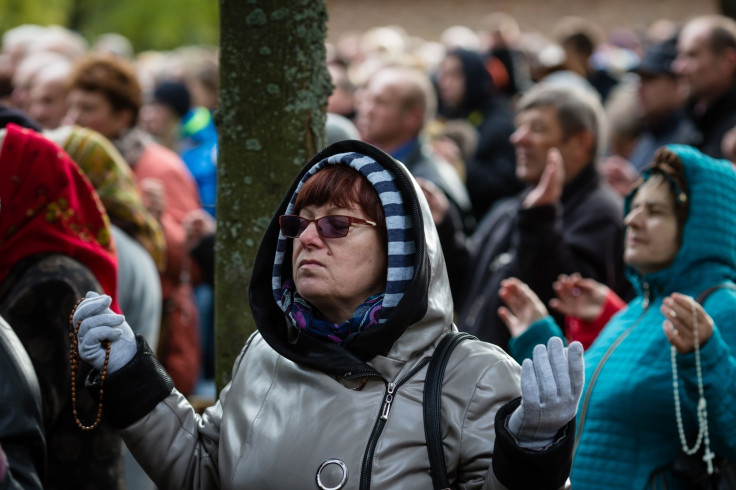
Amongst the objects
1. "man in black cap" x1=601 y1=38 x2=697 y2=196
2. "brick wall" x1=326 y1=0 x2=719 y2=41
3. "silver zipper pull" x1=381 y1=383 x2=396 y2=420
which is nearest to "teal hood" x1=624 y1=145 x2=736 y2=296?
"silver zipper pull" x1=381 y1=383 x2=396 y2=420

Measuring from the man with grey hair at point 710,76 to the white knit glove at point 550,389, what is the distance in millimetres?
5269

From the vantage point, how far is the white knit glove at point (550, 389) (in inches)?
106

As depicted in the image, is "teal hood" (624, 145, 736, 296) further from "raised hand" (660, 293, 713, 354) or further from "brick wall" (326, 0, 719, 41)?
"brick wall" (326, 0, 719, 41)

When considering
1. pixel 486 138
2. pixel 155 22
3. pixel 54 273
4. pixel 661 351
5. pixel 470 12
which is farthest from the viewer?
pixel 470 12

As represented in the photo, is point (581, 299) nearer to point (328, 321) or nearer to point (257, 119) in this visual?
point (257, 119)

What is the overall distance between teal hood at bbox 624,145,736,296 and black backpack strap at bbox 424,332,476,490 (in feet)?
5.46

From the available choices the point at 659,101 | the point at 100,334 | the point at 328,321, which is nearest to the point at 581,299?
the point at 328,321

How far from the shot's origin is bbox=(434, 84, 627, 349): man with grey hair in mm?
5496

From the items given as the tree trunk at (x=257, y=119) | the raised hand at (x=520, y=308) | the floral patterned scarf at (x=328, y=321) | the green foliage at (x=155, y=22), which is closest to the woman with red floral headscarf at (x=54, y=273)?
the tree trunk at (x=257, y=119)

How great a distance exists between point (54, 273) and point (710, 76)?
541cm

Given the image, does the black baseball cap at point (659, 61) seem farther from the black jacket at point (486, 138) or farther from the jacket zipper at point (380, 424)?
the jacket zipper at point (380, 424)

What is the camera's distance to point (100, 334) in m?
3.10

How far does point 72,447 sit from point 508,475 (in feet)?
5.74

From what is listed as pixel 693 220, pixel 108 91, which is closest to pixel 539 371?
pixel 693 220
